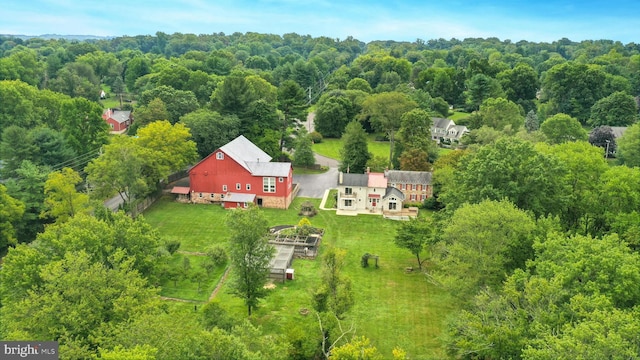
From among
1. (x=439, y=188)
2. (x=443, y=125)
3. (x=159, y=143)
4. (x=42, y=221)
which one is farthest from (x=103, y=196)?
(x=443, y=125)

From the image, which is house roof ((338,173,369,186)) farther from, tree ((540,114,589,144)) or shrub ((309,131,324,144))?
tree ((540,114,589,144))

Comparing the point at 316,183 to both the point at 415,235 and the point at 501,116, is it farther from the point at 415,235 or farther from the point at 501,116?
the point at 501,116

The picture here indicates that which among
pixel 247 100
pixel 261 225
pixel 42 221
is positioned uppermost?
pixel 247 100

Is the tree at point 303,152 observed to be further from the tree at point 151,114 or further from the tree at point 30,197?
the tree at point 30,197

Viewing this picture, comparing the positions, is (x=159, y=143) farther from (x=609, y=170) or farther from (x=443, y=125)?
(x=443, y=125)

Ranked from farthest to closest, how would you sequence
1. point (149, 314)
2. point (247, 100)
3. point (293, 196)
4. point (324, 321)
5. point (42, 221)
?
point (247, 100) → point (293, 196) → point (42, 221) → point (324, 321) → point (149, 314)

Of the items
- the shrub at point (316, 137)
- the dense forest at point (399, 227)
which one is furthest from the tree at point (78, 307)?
the shrub at point (316, 137)

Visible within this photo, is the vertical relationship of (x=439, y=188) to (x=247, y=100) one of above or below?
below

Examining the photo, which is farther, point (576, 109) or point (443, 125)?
point (576, 109)
